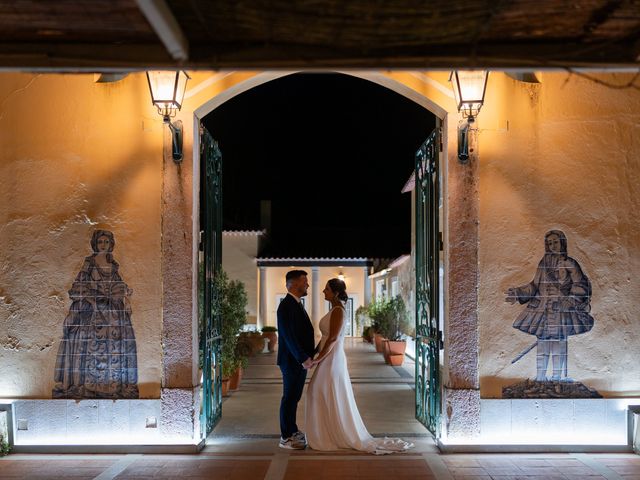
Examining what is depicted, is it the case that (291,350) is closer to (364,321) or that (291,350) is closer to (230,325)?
(230,325)

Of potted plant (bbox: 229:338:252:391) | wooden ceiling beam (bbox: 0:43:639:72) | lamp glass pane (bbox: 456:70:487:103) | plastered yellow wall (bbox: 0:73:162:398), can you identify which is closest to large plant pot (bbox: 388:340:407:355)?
potted plant (bbox: 229:338:252:391)

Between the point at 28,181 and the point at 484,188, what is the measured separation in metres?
4.88

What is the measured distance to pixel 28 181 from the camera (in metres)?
6.90

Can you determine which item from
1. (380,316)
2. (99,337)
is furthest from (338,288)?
(380,316)

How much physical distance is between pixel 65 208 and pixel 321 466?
12.5 feet

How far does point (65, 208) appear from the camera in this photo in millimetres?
6883

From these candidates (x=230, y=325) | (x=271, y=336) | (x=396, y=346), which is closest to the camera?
(x=230, y=325)

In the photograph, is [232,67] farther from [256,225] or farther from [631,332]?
[256,225]

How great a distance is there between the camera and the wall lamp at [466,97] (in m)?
6.51

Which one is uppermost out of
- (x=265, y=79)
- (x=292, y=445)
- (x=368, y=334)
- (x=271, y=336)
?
(x=265, y=79)

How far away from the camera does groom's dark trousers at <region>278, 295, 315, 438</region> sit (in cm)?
687

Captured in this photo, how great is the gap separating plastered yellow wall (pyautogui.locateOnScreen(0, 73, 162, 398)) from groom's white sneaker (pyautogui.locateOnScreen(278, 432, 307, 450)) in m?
1.60

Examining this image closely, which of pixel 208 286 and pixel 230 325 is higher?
pixel 208 286

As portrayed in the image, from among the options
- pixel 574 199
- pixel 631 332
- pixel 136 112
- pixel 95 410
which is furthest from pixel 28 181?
pixel 631 332
